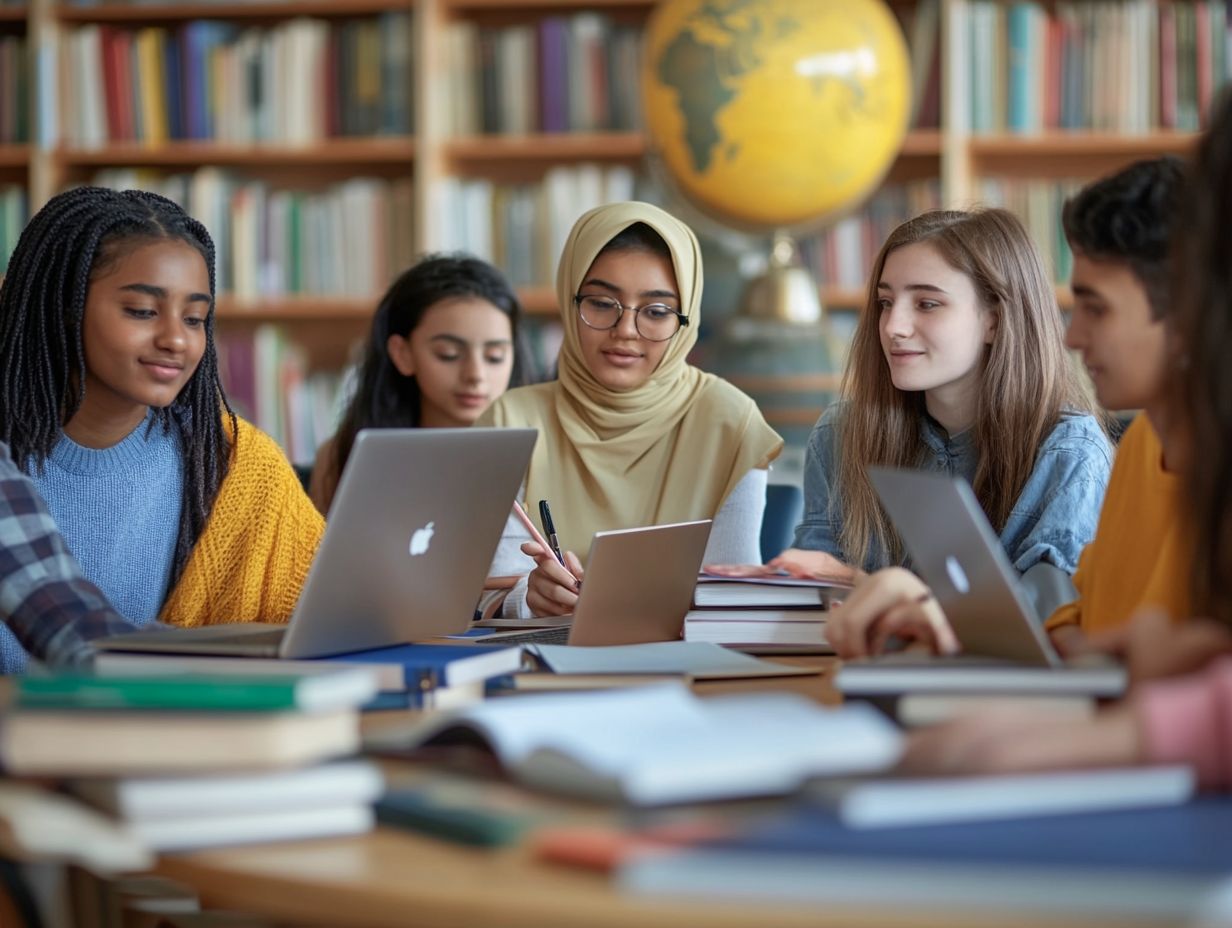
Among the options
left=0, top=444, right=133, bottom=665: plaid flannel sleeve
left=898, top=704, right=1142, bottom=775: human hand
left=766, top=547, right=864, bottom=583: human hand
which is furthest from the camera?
left=766, top=547, right=864, bottom=583: human hand

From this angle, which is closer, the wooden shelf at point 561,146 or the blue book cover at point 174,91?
the wooden shelf at point 561,146

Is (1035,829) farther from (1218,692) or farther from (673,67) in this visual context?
(673,67)

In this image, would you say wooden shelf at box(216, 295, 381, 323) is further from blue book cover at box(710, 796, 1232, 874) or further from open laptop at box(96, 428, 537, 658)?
blue book cover at box(710, 796, 1232, 874)

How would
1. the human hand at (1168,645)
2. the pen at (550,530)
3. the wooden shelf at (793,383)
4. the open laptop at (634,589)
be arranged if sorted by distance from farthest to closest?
the wooden shelf at (793,383), the pen at (550,530), the open laptop at (634,589), the human hand at (1168,645)

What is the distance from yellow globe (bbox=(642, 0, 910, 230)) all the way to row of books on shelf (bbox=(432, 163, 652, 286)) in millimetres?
834

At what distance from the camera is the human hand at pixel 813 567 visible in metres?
1.78

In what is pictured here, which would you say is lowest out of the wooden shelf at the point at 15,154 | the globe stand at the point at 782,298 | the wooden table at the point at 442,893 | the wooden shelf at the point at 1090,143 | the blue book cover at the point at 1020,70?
the wooden table at the point at 442,893

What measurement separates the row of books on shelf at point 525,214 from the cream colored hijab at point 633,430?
59.7 inches

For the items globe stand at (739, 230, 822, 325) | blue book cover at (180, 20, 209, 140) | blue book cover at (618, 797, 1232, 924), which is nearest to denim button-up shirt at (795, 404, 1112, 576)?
blue book cover at (618, 797, 1232, 924)

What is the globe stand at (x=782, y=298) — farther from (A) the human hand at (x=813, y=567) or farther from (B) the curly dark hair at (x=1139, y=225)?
(B) the curly dark hair at (x=1139, y=225)

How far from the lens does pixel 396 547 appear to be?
1.48 metres

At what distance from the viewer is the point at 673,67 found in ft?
10.8

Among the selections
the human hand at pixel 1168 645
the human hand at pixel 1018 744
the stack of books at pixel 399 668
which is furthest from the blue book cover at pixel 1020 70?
the human hand at pixel 1018 744

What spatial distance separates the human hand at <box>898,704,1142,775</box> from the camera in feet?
3.02
